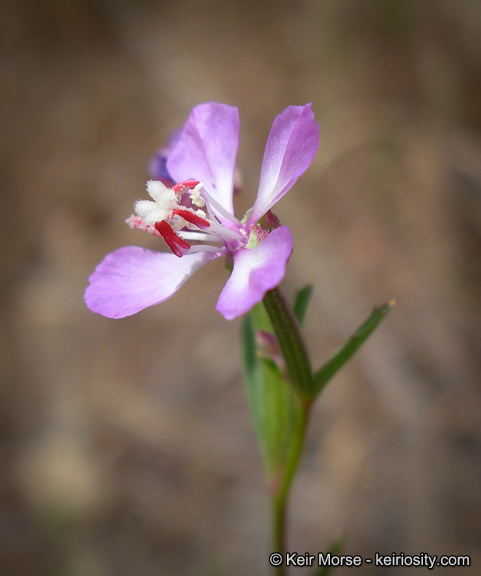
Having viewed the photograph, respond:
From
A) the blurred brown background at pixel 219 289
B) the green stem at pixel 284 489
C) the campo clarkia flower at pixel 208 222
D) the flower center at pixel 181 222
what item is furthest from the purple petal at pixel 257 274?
the blurred brown background at pixel 219 289

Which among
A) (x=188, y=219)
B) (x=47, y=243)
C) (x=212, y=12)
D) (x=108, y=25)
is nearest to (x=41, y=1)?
(x=108, y=25)

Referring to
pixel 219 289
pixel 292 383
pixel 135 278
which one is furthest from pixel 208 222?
pixel 219 289

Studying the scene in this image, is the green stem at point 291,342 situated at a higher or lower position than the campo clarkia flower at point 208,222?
lower

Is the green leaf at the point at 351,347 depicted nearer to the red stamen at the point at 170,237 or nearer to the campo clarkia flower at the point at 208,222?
the campo clarkia flower at the point at 208,222

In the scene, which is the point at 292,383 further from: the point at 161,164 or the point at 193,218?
the point at 161,164

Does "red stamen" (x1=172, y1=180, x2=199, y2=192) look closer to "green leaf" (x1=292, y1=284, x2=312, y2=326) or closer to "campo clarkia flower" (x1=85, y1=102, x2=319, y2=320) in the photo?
"campo clarkia flower" (x1=85, y1=102, x2=319, y2=320)

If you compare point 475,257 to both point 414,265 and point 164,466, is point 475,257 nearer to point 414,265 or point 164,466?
point 414,265

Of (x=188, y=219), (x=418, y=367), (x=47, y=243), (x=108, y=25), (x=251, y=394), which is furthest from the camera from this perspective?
(x=108, y=25)
